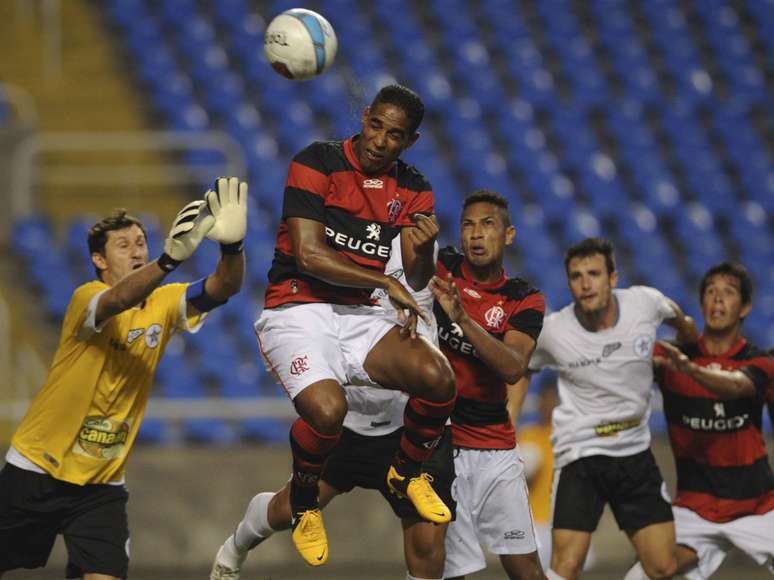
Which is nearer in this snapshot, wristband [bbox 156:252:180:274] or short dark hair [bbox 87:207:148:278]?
wristband [bbox 156:252:180:274]

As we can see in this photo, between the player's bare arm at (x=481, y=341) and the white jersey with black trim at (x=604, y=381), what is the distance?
39.8 inches

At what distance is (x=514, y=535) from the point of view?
6.10 metres

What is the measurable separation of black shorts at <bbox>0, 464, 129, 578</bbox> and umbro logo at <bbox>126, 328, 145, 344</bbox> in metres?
0.72

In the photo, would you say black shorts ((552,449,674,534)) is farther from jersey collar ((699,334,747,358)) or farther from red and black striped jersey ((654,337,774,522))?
jersey collar ((699,334,747,358))

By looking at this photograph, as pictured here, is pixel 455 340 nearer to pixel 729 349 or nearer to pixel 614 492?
pixel 614 492

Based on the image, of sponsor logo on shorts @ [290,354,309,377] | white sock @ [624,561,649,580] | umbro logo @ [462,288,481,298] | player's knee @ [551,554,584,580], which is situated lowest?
white sock @ [624,561,649,580]

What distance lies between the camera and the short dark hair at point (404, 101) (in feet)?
17.5

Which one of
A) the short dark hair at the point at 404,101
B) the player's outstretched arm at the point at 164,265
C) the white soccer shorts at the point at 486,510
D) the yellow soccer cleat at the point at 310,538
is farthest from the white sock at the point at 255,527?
the short dark hair at the point at 404,101

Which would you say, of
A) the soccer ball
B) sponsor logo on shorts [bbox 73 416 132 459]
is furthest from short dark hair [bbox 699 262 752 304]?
sponsor logo on shorts [bbox 73 416 132 459]

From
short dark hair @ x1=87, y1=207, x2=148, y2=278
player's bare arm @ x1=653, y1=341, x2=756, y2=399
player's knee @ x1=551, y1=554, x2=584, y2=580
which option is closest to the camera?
short dark hair @ x1=87, y1=207, x2=148, y2=278

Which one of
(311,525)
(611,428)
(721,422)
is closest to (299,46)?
(311,525)

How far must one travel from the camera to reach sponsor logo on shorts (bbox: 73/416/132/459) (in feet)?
19.1

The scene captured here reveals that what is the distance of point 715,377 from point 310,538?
2471mm

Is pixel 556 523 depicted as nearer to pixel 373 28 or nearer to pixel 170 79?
pixel 170 79
